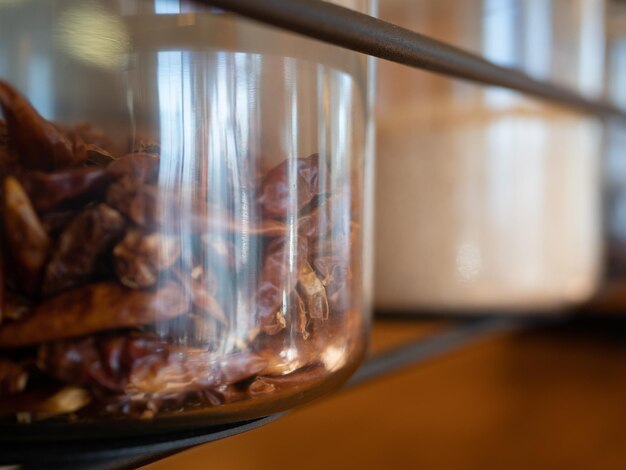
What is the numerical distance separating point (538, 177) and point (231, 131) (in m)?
0.25

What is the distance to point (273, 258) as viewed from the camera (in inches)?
6.3

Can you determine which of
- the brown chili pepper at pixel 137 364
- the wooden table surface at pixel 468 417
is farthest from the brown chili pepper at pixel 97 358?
the wooden table surface at pixel 468 417

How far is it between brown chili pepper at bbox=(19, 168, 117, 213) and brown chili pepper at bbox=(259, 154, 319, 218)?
36mm

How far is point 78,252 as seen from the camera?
14 centimetres

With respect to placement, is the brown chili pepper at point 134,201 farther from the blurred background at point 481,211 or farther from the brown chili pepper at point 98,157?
the blurred background at point 481,211

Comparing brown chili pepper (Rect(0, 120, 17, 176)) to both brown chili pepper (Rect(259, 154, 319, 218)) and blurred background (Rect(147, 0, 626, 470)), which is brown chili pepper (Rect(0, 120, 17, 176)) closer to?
brown chili pepper (Rect(259, 154, 319, 218))

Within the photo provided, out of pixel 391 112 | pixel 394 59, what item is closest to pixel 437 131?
pixel 391 112

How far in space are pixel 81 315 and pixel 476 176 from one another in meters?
0.26

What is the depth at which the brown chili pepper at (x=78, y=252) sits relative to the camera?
136mm

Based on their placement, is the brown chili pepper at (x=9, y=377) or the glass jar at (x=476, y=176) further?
the glass jar at (x=476, y=176)

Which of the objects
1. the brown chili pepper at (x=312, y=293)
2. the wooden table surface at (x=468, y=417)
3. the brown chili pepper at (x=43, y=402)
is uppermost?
the brown chili pepper at (x=312, y=293)

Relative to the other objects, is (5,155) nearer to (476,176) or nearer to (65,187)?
(65,187)

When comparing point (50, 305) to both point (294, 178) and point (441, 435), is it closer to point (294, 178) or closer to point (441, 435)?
point (294, 178)

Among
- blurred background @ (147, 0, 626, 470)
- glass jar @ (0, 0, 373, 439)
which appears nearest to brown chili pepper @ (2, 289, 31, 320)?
glass jar @ (0, 0, 373, 439)
